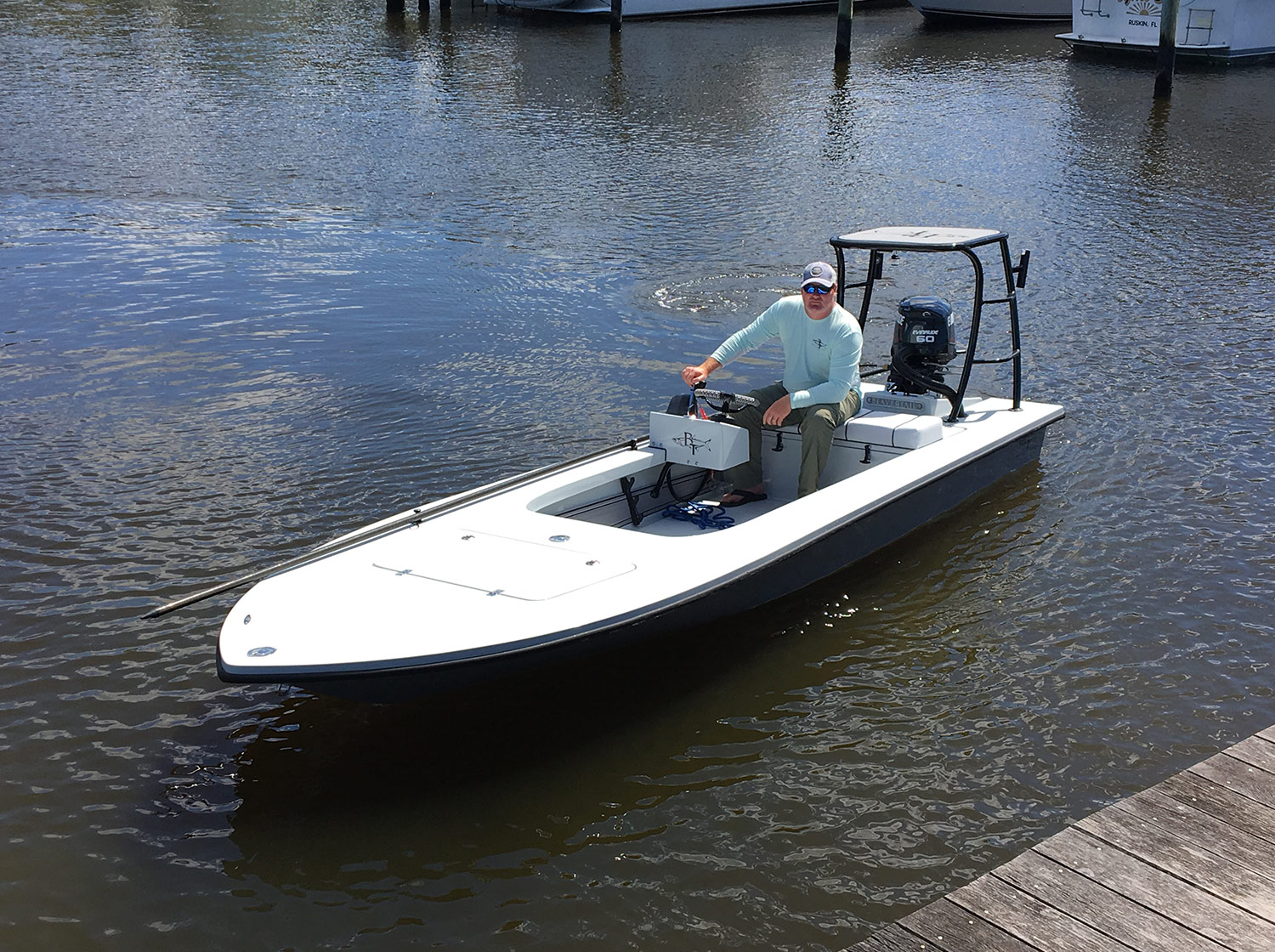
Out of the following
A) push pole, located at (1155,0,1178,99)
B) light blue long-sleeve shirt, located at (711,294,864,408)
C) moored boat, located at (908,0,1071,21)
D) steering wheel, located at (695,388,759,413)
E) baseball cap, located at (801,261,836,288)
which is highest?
moored boat, located at (908,0,1071,21)

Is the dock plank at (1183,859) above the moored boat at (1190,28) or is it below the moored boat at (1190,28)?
below

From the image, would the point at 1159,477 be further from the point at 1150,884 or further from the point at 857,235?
the point at 1150,884

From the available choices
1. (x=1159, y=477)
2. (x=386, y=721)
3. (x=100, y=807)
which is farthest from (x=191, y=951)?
(x=1159, y=477)

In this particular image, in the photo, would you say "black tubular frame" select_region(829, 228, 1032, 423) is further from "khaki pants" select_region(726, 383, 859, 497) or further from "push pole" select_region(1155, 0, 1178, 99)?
"push pole" select_region(1155, 0, 1178, 99)

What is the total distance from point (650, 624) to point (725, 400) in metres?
2.26

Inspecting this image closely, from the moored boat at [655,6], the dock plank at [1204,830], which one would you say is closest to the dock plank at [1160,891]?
the dock plank at [1204,830]

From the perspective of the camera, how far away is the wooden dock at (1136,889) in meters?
3.95

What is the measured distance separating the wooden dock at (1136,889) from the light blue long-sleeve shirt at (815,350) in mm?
3195

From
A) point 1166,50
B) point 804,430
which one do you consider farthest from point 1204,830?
point 1166,50

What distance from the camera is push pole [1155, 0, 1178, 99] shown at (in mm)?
24359

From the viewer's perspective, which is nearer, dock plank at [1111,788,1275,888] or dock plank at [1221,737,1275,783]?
dock plank at [1111,788,1275,888]

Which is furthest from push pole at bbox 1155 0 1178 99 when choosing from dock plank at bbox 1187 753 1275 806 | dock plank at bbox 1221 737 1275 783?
dock plank at bbox 1187 753 1275 806

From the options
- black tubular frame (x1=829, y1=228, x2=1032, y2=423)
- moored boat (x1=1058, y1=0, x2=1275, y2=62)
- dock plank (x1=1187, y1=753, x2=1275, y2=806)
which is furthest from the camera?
moored boat (x1=1058, y1=0, x2=1275, y2=62)

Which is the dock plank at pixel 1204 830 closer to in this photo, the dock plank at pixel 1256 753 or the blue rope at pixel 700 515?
the dock plank at pixel 1256 753
